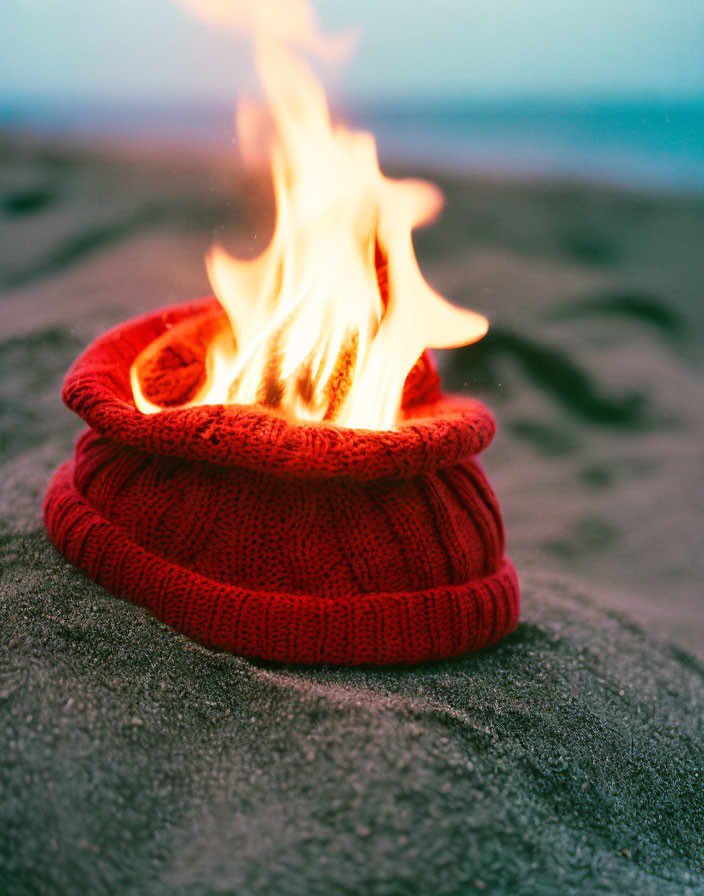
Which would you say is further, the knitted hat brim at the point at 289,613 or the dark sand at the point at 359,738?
the knitted hat brim at the point at 289,613

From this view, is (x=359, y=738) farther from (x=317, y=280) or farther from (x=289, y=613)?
(x=317, y=280)

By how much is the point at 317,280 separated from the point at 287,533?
0.40 meters

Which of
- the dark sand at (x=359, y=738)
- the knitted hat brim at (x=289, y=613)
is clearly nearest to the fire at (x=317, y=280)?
the dark sand at (x=359, y=738)

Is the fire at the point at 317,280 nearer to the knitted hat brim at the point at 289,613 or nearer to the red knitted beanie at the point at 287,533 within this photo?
the red knitted beanie at the point at 287,533

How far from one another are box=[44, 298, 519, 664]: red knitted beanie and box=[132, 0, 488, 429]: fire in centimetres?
10

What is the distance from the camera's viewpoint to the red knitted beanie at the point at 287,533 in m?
0.90

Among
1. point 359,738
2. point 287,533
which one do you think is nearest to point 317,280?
point 287,533

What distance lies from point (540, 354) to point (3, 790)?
2.11 m

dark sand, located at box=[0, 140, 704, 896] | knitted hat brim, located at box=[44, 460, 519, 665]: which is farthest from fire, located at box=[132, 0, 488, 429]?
knitted hat brim, located at box=[44, 460, 519, 665]

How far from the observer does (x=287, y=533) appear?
92cm

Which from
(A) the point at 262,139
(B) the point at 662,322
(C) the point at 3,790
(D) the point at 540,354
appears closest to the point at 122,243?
(D) the point at 540,354

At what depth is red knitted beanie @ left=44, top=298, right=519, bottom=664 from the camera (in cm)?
90

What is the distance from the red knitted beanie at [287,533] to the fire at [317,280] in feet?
0.32

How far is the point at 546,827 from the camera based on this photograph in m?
0.80
